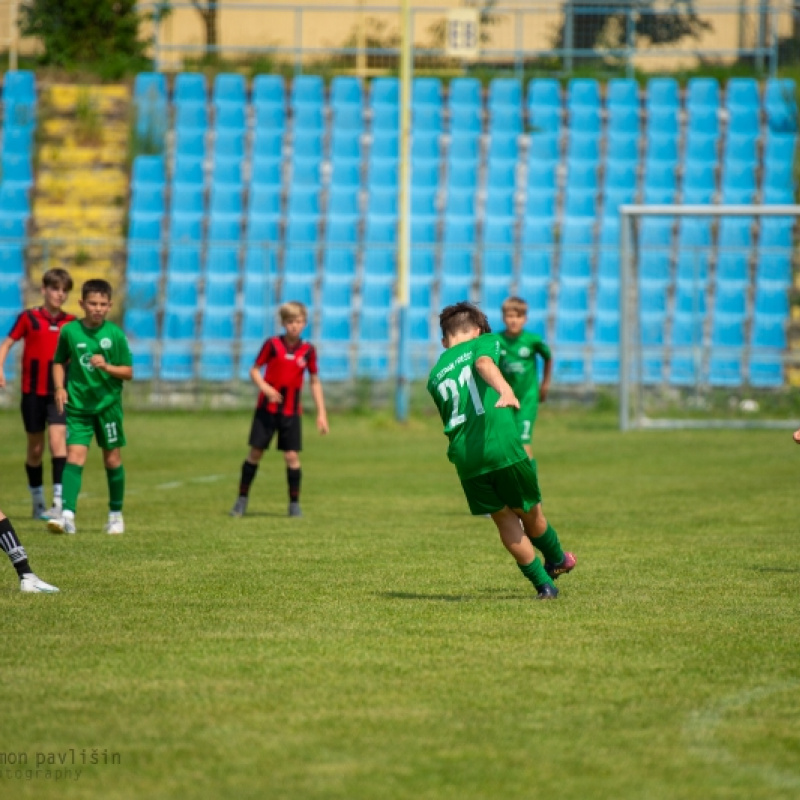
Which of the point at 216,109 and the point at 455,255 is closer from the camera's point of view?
the point at 455,255

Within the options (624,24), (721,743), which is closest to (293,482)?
(721,743)

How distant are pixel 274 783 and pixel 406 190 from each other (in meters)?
19.2

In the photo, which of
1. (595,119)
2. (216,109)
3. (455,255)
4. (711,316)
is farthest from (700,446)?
(216,109)

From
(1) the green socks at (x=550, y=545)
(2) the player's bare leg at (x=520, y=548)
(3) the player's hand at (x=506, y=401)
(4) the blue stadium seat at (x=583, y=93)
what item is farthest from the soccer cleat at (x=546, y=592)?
(4) the blue stadium seat at (x=583, y=93)

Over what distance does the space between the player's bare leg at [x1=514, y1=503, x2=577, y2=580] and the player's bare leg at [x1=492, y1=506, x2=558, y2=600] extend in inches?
3.2

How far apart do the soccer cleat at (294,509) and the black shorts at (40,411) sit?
1.98 metres

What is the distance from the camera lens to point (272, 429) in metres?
11.6

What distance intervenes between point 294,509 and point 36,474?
2106 millimetres

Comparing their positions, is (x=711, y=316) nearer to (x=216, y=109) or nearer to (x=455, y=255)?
(x=455, y=255)

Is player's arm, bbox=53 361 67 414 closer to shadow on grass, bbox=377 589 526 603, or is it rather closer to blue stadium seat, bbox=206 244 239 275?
shadow on grass, bbox=377 589 526 603

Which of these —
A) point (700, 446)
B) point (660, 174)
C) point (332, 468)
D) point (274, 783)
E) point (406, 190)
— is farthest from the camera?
point (660, 174)

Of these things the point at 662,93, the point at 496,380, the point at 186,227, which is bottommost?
the point at 496,380

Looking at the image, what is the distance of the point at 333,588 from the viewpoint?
24.9ft

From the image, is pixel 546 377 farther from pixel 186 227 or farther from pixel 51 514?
pixel 186 227
